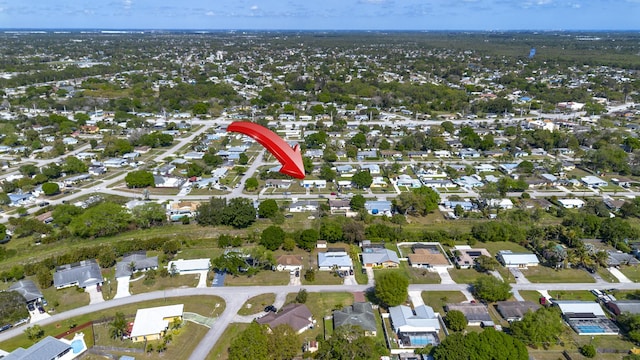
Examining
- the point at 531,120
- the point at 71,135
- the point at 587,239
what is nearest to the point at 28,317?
the point at 587,239

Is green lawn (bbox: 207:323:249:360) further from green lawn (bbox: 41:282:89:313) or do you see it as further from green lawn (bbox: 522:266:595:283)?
green lawn (bbox: 522:266:595:283)

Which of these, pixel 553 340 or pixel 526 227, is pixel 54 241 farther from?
pixel 526 227

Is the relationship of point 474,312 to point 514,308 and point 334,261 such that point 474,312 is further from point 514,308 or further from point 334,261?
point 334,261

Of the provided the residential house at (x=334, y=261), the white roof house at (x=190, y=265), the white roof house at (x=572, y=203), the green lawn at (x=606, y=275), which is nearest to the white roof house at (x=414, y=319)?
the residential house at (x=334, y=261)

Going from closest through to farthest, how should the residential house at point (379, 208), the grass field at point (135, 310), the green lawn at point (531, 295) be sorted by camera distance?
the grass field at point (135, 310) < the green lawn at point (531, 295) < the residential house at point (379, 208)

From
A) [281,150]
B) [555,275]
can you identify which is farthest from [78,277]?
[555,275]

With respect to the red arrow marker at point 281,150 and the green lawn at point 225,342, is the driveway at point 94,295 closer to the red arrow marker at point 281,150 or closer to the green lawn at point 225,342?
the green lawn at point 225,342
